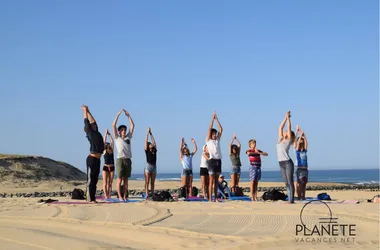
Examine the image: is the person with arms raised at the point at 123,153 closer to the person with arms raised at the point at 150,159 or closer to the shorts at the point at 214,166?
the person with arms raised at the point at 150,159

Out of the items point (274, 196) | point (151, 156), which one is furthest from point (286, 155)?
point (151, 156)

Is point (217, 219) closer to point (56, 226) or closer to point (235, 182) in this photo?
point (56, 226)

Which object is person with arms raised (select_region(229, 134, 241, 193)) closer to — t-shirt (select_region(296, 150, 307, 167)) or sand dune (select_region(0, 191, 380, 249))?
t-shirt (select_region(296, 150, 307, 167))

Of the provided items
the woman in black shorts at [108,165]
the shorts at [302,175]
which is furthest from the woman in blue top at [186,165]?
the shorts at [302,175]

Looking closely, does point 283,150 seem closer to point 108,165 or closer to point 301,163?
point 301,163

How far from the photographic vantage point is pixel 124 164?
12969 mm

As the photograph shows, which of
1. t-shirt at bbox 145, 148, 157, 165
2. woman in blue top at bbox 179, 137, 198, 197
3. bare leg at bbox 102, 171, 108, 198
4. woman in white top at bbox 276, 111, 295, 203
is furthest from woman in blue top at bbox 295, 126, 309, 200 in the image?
bare leg at bbox 102, 171, 108, 198

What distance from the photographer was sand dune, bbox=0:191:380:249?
578 centimetres

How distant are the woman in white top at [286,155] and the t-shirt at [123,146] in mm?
4046

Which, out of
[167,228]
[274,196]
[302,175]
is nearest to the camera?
[167,228]

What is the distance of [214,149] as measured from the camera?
40.4 ft

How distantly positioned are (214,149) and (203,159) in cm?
138

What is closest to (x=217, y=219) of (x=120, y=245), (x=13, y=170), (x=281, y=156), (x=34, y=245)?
(x=120, y=245)

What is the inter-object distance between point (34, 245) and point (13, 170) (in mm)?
28545
